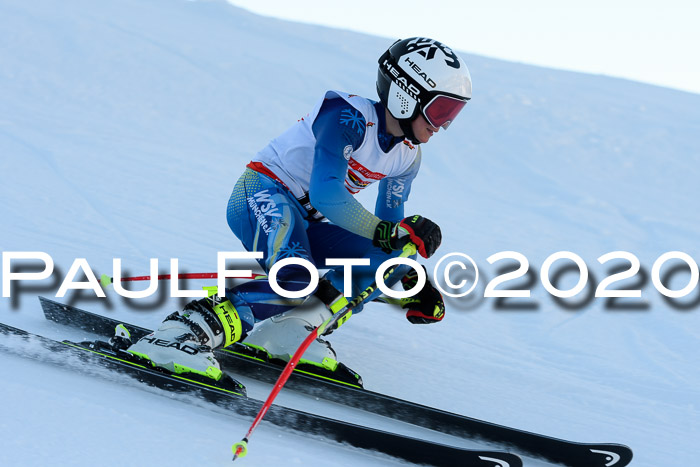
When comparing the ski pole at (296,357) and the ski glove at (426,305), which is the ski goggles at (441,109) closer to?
the ski pole at (296,357)

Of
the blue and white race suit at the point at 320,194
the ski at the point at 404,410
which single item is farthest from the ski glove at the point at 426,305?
the ski at the point at 404,410

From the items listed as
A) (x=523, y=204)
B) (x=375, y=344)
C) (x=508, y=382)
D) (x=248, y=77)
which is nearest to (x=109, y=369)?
(x=375, y=344)

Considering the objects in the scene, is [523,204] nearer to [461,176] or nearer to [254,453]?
[461,176]

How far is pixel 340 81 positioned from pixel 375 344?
11.3m

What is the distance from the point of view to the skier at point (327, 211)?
320 centimetres

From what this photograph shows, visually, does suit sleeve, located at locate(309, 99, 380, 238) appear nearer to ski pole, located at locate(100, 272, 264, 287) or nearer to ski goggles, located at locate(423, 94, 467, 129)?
ski goggles, located at locate(423, 94, 467, 129)

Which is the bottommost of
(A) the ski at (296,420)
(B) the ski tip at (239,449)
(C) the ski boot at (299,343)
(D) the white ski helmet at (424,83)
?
(B) the ski tip at (239,449)

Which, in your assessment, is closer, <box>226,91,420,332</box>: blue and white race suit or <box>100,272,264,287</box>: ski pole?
<box>226,91,420,332</box>: blue and white race suit

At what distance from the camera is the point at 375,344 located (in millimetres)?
4465

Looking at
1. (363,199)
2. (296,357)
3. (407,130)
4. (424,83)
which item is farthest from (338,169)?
(363,199)

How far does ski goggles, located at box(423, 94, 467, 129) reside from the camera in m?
3.32

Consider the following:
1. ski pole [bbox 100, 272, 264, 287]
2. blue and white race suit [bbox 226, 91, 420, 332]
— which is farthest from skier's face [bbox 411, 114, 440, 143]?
ski pole [bbox 100, 272, 264, 287]

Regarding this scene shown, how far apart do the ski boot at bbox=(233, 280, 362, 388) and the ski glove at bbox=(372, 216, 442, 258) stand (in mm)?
553

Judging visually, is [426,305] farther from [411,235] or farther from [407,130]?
[407,130]
